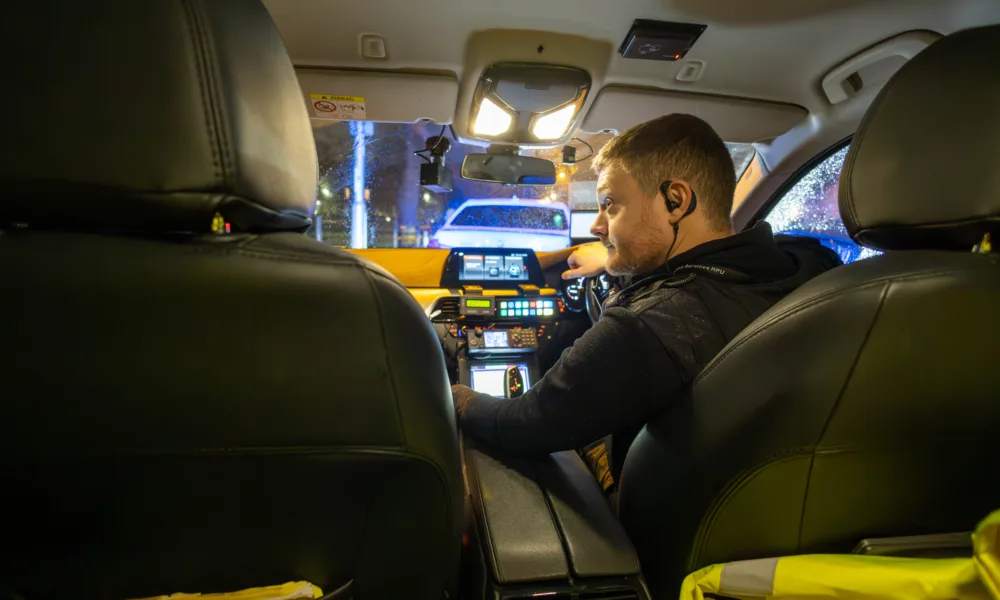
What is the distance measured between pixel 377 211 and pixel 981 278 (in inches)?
113

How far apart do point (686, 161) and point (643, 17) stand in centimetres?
68

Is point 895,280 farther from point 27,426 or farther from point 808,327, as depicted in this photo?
point 27,426

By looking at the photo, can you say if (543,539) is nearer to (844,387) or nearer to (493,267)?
(844,387)

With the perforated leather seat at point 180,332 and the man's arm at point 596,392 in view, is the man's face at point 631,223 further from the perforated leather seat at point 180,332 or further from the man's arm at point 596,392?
the perforated leather seat at point 180,332

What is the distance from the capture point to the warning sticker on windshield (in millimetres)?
2154

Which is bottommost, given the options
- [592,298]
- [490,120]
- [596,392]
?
[596,392]

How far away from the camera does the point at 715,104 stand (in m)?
2.30

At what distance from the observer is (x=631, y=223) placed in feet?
4.64

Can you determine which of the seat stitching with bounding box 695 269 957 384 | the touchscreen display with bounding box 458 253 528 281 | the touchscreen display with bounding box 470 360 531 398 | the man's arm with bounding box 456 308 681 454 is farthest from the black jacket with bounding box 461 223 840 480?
the touchscreen display with bounding box 458 253 528 281

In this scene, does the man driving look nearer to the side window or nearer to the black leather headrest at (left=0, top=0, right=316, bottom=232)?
the black leather headrest at (left=0, top=0, right=316, bottom=232)

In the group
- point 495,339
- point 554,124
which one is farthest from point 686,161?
point 495,339

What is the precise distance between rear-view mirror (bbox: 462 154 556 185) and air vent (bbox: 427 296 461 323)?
656 millimetres

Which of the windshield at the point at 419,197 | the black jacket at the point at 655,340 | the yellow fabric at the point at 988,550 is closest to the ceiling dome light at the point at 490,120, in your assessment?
the windshield at the point at 419,197

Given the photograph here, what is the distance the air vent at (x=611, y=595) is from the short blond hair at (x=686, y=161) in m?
0.94
